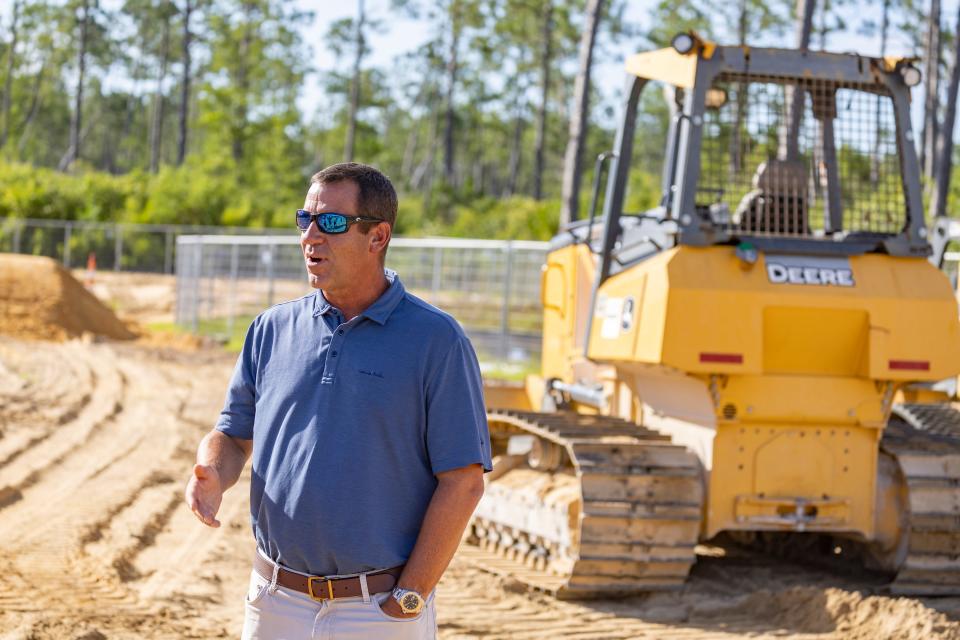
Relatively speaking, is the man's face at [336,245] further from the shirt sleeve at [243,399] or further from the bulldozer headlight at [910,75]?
the bulldozer headlight at [910,75]

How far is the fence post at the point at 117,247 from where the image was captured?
3606 centimetres

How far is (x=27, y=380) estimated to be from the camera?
17328 millimetres

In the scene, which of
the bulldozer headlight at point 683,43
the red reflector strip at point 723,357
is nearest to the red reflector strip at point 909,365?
the red reflector strip at point 723,357

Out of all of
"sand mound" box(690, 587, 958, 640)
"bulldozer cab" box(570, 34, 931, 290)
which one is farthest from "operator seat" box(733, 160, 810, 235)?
"sand mound" box(690, 587, 958, 640)

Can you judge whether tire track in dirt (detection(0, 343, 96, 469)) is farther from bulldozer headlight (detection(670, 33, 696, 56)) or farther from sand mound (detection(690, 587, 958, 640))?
bulldozer headlight (detection(670, 33, 696, 56))

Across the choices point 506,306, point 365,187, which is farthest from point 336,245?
point 506,306

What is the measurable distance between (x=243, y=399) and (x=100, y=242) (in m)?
34.4

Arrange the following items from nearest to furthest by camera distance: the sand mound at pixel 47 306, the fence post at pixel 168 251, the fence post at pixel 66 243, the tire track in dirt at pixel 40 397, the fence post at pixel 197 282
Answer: the tire track in dirt at pixel 40 397 → the sand mound at pixel 47 306 → the fence post at pixel 197 282 → the fence post at pixel 168 251 → the fence post at pixel 66 243

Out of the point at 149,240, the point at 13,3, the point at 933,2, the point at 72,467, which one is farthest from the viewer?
the point at 13,3

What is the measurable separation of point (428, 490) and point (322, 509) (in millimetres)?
284

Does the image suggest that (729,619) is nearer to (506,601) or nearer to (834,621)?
(834,621)

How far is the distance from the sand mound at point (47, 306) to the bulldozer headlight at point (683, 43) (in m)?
18.6

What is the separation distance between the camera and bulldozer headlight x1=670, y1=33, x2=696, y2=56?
749 cm

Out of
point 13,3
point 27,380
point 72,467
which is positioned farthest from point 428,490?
point 13,3
